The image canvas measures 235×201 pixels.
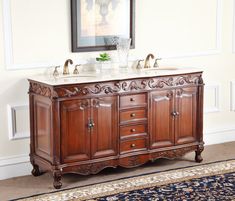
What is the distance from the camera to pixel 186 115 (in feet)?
16.8

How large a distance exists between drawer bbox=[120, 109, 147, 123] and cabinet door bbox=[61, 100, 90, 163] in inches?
13.3

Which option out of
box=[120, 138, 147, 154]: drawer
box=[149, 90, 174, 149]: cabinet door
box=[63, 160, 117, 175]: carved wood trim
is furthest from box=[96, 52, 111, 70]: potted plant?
box=[63, 160, 117, 175]: carved wood trim

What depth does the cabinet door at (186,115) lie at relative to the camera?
5.08 meters

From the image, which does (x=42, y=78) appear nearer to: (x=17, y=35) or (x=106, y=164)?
(x=17, y=35)

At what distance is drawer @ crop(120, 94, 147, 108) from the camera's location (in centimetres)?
477

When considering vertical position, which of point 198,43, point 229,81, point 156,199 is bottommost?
point 156,199

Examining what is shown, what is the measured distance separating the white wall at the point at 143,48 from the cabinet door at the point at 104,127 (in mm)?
571

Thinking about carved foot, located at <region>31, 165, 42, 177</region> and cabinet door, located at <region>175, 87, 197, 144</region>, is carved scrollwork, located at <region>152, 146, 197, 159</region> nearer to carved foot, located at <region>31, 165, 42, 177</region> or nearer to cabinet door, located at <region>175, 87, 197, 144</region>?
cabinet door, located at <region>175, 87, 197, 144</region>

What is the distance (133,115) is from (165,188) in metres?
0.71

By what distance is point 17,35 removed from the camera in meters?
4.72

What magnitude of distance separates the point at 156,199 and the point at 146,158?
0.74 m

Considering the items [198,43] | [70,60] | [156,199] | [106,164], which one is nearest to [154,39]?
[198,43]

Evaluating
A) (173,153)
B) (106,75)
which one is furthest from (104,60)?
(173,153)

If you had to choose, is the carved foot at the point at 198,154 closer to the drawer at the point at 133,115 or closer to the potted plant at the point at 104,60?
the drawer at the point at 133,115
